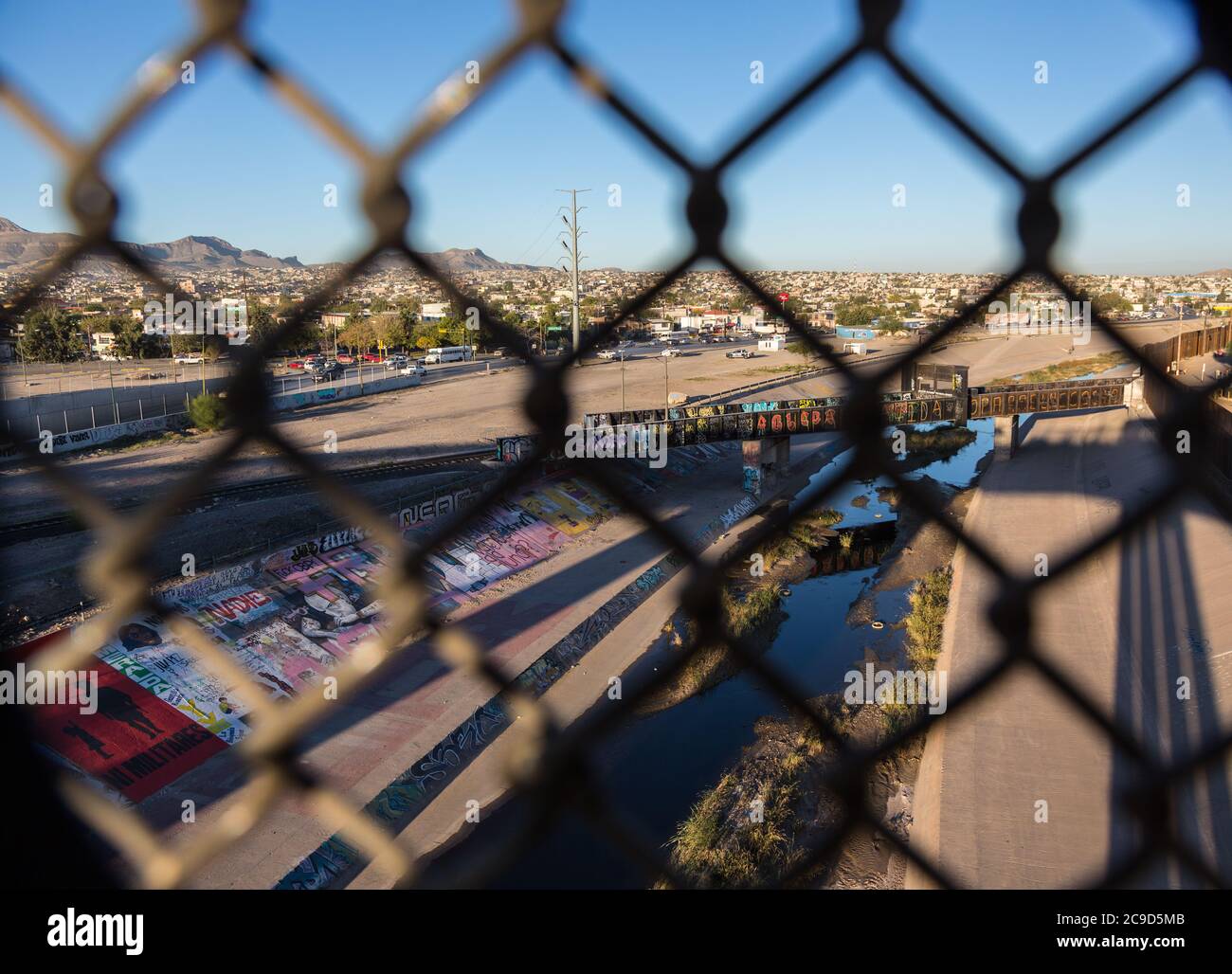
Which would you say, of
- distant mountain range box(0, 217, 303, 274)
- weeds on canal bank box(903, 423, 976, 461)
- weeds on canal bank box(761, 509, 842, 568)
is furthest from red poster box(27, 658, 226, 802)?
weeds on canal bank box(903, 423, 976, 461)

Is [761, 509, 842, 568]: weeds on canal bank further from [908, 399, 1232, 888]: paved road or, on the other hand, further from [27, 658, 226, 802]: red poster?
[27, 658, 226, 802]: red poster

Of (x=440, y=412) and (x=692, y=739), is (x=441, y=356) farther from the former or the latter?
(x=692, y=739)

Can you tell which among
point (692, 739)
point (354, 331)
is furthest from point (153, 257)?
point (692, 739)

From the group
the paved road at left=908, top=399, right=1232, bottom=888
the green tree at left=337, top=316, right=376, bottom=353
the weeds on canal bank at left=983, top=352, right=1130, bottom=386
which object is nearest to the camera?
the green tree at left=337, top=316, right=376, bottom=353

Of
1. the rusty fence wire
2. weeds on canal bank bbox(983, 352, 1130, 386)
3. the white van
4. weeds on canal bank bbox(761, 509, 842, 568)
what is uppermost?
the white van

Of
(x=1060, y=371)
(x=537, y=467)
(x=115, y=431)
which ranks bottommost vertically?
(x=537, y=467)
